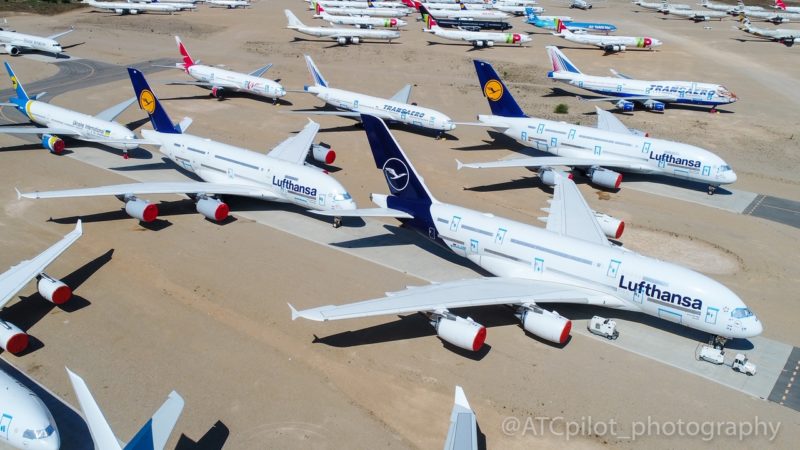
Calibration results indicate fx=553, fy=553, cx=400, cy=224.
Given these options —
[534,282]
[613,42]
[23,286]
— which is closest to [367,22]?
[613,42]

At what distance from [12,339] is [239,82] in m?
48.6

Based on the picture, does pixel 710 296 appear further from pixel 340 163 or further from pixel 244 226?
pixel 340 163

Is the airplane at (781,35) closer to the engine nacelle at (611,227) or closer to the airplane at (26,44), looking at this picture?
the engine nacelle at (611,227)

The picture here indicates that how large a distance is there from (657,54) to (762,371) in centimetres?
9426

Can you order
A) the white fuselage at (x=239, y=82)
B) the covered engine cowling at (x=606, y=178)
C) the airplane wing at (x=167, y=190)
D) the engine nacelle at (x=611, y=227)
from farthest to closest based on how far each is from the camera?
the white fuselage at (x=239, y=82), the covered engine cowling at (x=606, y=178), the airplane wing at (x=167, y=190), the engine nacelle at (x=611, y=227)

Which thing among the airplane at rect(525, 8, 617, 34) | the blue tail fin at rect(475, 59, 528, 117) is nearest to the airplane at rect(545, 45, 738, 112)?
the blue tail fin at rect(475, 59, 528, 117)

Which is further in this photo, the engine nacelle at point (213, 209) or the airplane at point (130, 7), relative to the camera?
the airplane at point (130, 7)

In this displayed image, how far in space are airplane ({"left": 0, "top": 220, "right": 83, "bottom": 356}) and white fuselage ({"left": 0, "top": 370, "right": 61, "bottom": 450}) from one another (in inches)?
247

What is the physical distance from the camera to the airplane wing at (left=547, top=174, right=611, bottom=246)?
1310 inches

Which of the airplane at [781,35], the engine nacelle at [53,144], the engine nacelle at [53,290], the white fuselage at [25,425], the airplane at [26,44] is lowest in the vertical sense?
the airplane at [26,44]

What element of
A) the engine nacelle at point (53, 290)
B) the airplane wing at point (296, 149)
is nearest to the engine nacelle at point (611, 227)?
the airplane wing at point (296, 149)

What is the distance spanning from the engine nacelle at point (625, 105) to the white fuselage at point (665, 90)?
2.16 m

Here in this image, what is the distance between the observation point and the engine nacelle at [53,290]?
1133 inches

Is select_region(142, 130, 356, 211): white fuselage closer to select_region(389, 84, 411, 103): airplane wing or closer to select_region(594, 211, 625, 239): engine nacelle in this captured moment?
select_region(594, 211, 625, 239): engine nacelle
